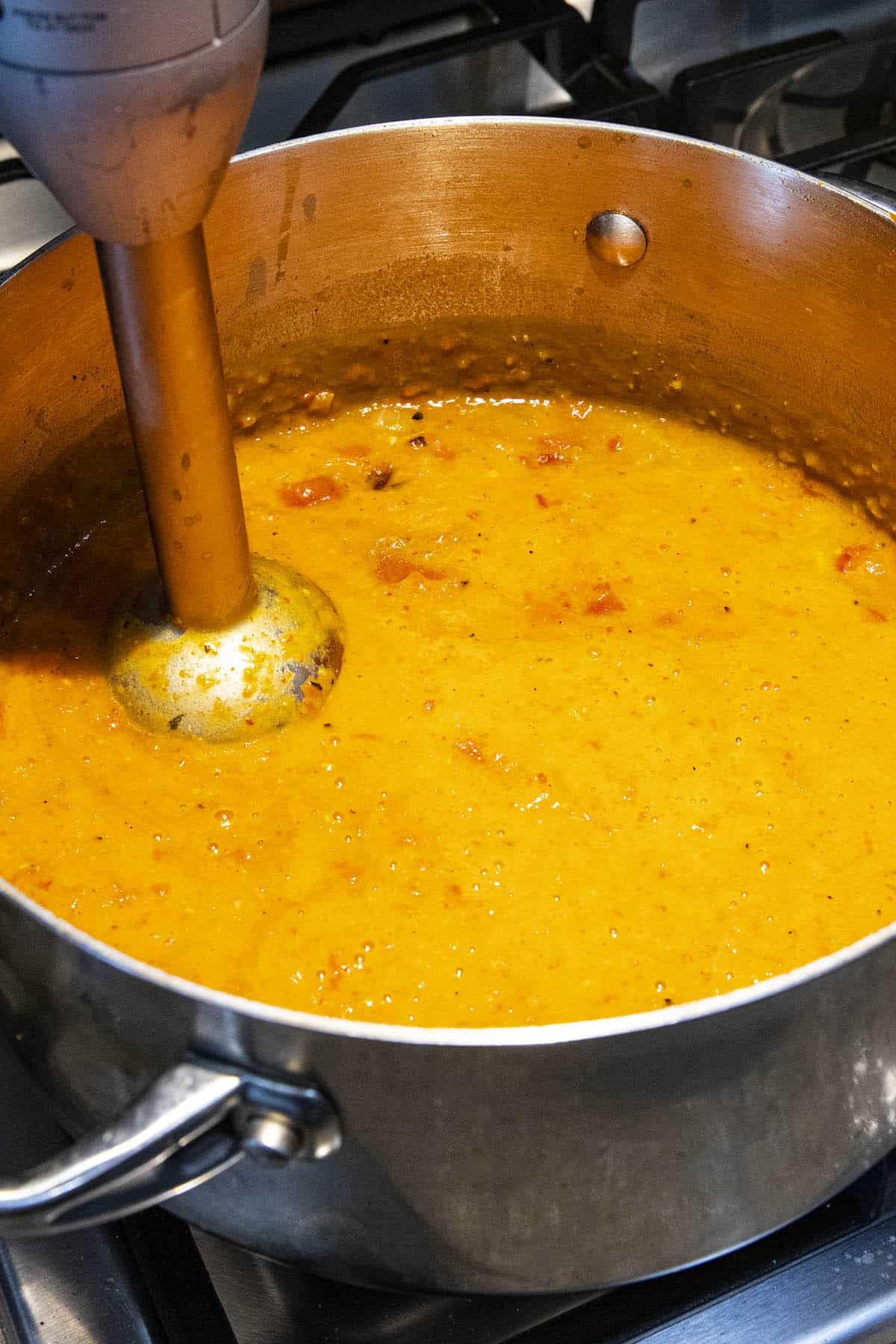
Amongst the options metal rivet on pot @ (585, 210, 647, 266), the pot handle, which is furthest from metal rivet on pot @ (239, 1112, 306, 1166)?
metal rivet on pot @ (585, 210, 647, 266)

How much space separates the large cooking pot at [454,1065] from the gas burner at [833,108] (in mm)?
328

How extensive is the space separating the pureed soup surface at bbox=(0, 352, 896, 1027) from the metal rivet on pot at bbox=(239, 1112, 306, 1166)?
0.28 metres

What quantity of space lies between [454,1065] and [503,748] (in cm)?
49

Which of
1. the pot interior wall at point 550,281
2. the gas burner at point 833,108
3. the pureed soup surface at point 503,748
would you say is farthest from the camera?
the gas burner at point 833,108

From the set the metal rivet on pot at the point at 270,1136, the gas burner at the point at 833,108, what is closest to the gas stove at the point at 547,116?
the gas burner at the point at 833,108

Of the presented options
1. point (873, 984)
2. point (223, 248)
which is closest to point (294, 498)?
point (223, 248)

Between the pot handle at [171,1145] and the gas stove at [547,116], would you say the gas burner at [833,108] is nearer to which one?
the gas stove at [547,116]

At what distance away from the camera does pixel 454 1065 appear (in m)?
0.54

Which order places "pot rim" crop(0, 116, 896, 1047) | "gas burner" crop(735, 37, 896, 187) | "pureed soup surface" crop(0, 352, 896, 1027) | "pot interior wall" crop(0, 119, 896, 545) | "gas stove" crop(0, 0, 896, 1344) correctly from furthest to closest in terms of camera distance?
1. "gas burner" crop(735, 37, 896, 187)
2. "pot interior wall" crop(0, 119, 896, 545)
3. "pureed soup surface" crop(0, 352, 896, 1027)
4. "gas stove" crop(0, 0, 896, 1344)
5. "pot rim" crop(0, 116, 896, 1047)

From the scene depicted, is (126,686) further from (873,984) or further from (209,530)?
(873,984)

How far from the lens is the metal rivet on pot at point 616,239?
1.11 meters

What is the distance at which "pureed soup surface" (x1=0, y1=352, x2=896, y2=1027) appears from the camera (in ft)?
2.96

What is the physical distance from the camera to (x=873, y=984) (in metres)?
0.59

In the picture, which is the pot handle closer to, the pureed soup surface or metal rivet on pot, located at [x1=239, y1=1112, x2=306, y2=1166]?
metal rivet on pot, located at [x1=239, y1=1112, x2=306, y2=1166]
